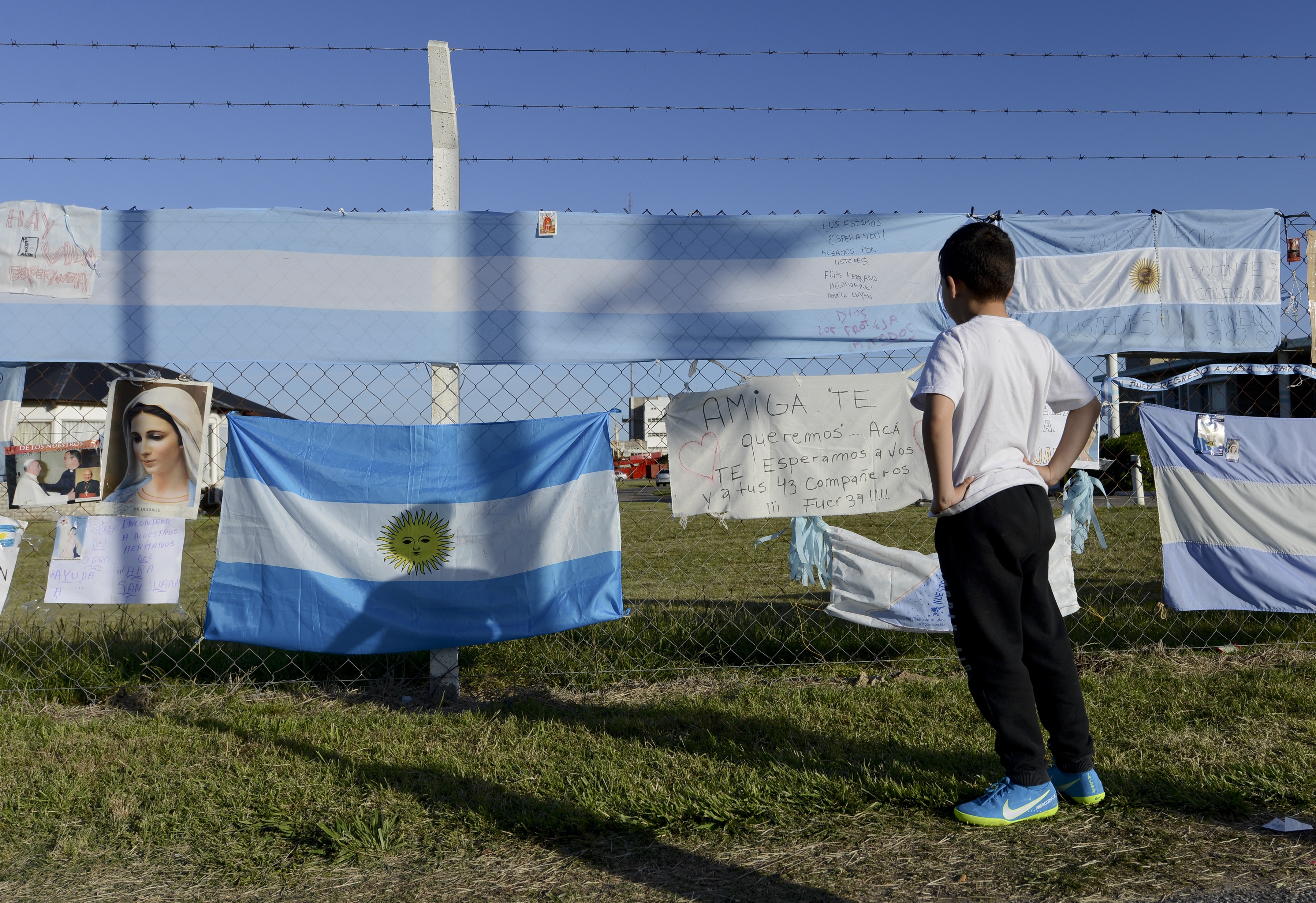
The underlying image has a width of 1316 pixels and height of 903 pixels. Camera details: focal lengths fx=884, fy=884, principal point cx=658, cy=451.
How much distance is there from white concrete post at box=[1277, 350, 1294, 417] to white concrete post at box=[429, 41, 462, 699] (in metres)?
3.83

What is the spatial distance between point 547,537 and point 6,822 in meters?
1.92

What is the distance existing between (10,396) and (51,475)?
1.29ft

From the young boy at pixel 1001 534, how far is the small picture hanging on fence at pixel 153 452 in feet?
9.60

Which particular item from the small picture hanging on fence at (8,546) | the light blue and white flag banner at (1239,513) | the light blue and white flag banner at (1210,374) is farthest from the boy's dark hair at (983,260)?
the small picture hanging on fence at (8,546)

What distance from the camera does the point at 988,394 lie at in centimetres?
236

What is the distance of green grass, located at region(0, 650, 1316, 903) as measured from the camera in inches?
85.0

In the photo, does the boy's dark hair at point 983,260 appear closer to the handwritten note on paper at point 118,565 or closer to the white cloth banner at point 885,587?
the white cloth banner at point 885,587

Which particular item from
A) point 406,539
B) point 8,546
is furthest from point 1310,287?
point 8,546

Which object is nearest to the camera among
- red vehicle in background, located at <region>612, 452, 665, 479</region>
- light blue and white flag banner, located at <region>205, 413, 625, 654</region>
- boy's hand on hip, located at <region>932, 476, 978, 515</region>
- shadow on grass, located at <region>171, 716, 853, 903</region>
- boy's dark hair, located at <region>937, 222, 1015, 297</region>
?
shadow on grass, located at <region>171, 716, 853, 903</region>

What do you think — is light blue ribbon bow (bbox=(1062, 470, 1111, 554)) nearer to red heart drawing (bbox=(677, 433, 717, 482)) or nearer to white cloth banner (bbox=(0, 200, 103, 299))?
red heart drawing (bbox=(677, 433, 717, 482))

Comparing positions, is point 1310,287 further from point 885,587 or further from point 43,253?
point 43,253

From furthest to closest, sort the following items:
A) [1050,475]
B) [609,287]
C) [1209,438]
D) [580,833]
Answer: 1. [1209,438]
2. [609,287]
3. [1050,475]
4. [580,833]

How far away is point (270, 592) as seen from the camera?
3.57 metres

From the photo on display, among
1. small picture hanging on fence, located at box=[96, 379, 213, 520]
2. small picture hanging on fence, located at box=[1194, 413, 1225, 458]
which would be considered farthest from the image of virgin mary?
small picture hanging on fence, located at box=[1194, 413, 1225, 458]
